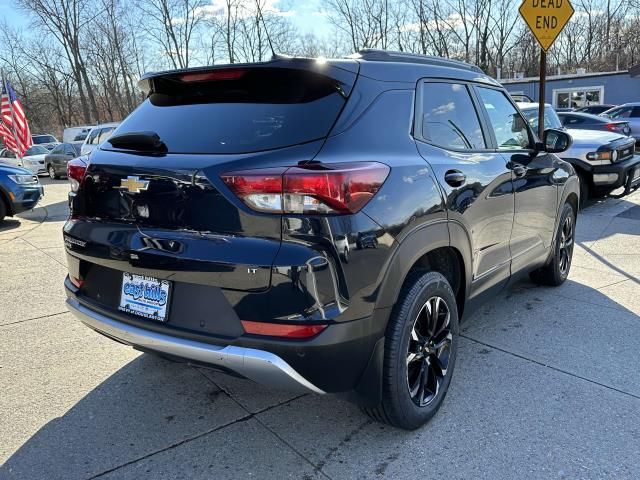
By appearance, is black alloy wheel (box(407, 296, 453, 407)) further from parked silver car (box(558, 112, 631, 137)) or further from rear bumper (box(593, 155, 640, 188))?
parked silver car (box(558, 112, 631, 137))

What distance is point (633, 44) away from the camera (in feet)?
162

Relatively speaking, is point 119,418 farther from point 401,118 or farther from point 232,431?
point 401,118

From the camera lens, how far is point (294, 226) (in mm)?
2135

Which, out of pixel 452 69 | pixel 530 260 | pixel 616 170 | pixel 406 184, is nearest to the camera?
pixel 406 184

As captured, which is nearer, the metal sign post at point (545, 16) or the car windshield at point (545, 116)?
the metal sign post at point (545, 16)

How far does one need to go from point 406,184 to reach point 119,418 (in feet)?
6.50

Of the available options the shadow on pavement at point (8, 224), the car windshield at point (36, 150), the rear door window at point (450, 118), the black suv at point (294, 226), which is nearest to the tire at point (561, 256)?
the rear door window at point (450, 118)

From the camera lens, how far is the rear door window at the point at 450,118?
9.51 ft

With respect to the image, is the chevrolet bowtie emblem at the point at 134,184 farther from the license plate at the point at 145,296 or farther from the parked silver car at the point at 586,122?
the parked silver car at the point at 586,122

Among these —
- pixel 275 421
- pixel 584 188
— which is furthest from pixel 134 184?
pixel 584 188

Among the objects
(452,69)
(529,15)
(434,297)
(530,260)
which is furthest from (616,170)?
(434,297)

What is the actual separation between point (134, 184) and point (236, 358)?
36.5 inches

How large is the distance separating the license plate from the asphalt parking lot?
722 millimetres

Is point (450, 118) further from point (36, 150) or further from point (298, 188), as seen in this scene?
point (36, 150)
